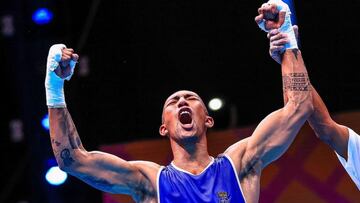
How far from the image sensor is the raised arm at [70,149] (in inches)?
123

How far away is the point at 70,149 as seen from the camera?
314cm

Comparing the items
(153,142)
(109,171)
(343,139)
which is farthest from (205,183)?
(153,142)

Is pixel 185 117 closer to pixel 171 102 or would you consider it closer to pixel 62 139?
pixel 171 102

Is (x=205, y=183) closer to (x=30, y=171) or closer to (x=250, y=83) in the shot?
(x=30, y=171)

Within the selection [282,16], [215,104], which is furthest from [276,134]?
[215,104]

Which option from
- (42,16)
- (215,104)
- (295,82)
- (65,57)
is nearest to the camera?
(65,57)

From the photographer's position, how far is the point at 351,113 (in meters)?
4.51

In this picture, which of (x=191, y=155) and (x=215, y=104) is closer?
(x=191, y=155)

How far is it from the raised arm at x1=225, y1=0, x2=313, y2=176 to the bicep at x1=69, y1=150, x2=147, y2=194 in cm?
47

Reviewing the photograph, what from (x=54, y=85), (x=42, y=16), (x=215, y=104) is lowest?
(x=215, y=104)

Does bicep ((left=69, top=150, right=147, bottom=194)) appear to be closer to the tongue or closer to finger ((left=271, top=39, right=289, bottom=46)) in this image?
the tongue

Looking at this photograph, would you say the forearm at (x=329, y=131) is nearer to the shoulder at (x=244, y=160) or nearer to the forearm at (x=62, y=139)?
the shoulder at (x=244, y=160)

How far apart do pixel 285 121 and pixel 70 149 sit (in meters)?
0.96

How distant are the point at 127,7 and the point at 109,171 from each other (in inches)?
111
